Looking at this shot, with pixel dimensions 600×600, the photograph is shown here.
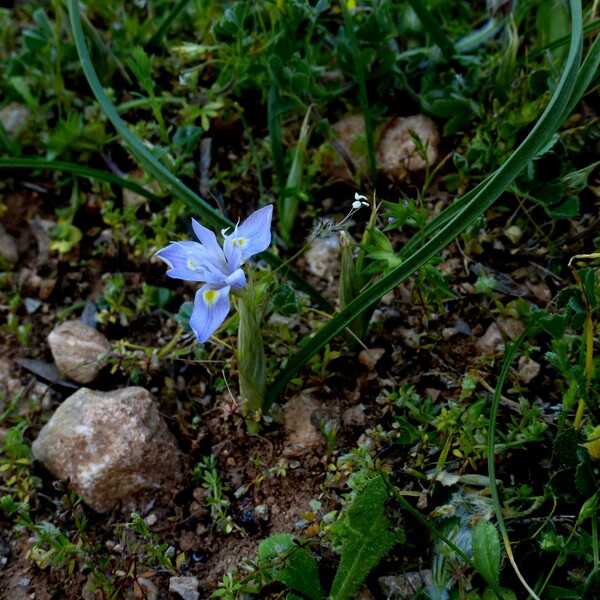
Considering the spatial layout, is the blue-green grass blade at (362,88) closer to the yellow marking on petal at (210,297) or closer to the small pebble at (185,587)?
the yellow marking on petal at (210,297)

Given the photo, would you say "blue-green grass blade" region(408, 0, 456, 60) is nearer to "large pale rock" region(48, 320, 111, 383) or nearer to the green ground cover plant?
the green ground cover plant

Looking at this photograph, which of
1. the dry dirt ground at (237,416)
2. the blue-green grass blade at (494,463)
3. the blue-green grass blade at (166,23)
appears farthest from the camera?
the blue-green grass blade at (166,23)

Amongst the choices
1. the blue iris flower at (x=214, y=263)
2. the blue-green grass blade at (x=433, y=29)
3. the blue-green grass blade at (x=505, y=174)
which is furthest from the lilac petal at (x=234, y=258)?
the blue-green grass blade at (x=433, y=29)

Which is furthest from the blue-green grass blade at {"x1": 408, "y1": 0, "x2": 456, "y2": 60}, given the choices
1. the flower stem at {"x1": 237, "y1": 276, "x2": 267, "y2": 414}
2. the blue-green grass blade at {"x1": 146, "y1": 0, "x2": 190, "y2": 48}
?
the flower stem at {"x1": 237, "y1": 276, "x2": 267, "y2": 414}

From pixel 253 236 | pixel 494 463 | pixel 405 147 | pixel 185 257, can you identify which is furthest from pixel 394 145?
pixel 494 463

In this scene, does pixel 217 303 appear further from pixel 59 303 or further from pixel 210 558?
pixel 59 303

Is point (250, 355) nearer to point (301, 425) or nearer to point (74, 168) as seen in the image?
point (301, 425)

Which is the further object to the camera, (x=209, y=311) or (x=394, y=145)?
(x=394, y=145)
